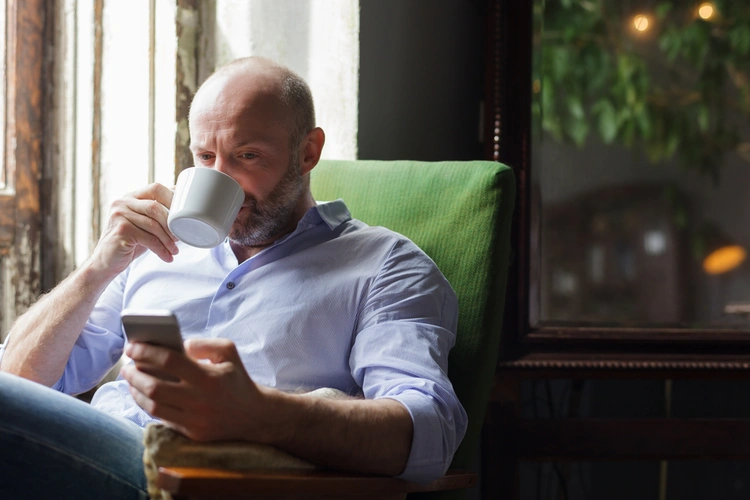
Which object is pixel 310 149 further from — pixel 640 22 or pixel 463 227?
pixel 640 22

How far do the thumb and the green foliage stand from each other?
0.98m

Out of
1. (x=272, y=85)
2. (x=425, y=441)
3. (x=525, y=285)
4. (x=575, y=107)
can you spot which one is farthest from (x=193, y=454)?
(x=575, y=107)

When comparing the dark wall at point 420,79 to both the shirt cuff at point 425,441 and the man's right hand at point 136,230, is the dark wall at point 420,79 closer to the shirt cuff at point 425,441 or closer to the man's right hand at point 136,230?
the man's right hand at point 136,230

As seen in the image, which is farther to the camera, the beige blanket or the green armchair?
the green armchair

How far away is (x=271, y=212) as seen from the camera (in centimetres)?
132

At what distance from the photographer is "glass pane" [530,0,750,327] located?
1627 millimetres

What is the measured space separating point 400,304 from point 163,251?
1.31 ft

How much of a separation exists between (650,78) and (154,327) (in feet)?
4.08

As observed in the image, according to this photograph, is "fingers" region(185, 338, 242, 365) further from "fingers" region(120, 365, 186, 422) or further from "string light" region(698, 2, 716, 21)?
"string light" region(698, 2, 716, 21)

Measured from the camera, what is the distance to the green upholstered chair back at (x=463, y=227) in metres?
1.23

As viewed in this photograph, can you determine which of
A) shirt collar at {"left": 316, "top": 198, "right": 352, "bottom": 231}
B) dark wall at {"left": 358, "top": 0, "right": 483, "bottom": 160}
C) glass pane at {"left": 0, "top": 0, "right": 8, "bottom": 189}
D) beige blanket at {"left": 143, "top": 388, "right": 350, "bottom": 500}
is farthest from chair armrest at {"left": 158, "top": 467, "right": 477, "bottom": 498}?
glass pane at {"left": 0, "top": 0, "right": 8, "bottom": 189}

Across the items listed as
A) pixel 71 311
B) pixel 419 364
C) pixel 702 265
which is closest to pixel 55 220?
pixel 71 311

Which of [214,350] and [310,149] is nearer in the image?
[214,350]

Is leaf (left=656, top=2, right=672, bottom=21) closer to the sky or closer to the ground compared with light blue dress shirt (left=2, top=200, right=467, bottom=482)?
closer to the sky
